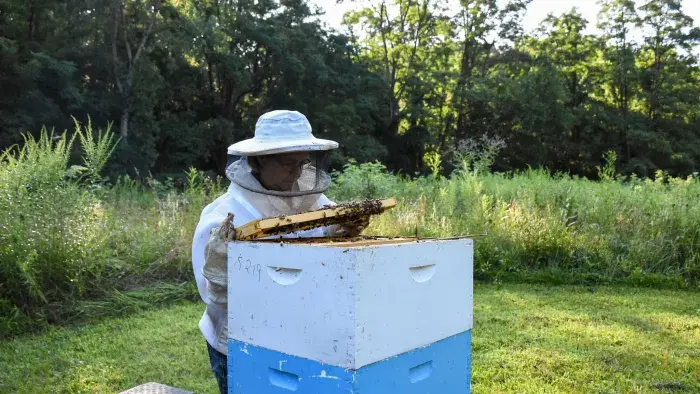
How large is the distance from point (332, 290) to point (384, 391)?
27cm

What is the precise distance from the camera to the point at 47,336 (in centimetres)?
388

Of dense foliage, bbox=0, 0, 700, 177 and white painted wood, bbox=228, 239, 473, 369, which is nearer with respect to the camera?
white painted wood, bbox=228, 239, 473, 369

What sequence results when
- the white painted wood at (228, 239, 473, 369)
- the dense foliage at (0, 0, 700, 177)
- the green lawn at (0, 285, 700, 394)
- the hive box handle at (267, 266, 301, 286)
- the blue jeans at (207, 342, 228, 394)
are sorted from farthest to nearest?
the dense foliage at (0, 0, 700, 177), the green lawn at (0, 285, 700, 394), the blue jeans at (207, 342, 228, 394), the hive box handle at (267, 266, 301, 286), the white painted wood at (228, 239, 473, 369)

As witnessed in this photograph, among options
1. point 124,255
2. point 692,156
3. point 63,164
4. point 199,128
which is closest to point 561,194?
point 124,255

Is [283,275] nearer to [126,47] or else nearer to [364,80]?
[126,47]

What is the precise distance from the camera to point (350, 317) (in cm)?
117

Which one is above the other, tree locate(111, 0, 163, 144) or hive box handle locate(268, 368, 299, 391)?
tree locate(111, 0, 163, 144)

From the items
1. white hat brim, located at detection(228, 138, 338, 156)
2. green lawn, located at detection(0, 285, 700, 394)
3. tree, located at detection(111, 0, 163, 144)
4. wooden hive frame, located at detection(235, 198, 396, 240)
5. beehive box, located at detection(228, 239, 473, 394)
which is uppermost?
tree, located at detection(111, 0, 163, 144)

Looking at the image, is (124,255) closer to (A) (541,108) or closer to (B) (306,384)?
(B) (306,384)

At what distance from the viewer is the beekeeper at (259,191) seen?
1744 mm

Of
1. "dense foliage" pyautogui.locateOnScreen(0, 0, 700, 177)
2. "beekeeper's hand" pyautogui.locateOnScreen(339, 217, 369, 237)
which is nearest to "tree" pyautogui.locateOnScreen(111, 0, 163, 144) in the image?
"dense foliage" pyautogui.locateOnScreen(0, 0, 700, 177)

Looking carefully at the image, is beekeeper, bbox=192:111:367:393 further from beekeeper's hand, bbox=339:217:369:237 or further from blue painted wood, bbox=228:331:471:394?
blue painted wood, bbox=228:331:471:394

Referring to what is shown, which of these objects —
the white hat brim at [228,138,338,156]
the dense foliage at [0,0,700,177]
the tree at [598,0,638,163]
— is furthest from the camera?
the tree at [598,0,638,163]

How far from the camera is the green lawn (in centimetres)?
302
